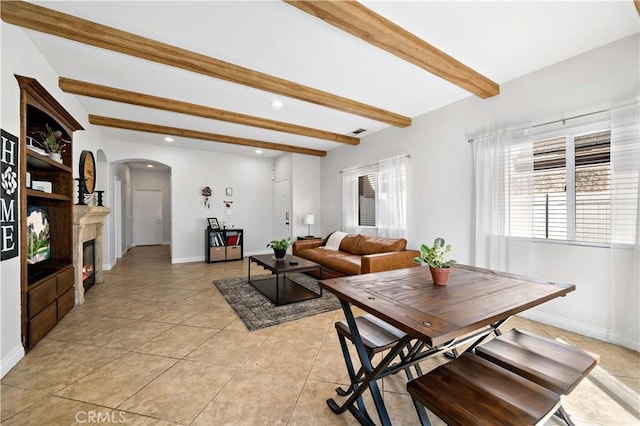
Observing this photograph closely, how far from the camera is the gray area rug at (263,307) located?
287cm

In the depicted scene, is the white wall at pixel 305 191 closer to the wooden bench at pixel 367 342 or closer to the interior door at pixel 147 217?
the wooden bench at pixel 367 342

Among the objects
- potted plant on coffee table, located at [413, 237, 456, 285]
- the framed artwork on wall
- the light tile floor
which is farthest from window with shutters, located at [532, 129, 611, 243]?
the framed artwork on wall

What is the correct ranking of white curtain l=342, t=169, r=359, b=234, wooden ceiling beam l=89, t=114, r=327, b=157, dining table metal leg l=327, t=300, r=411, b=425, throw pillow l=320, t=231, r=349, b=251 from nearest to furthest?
dining table metal leg l=327, t=300, r=411, b=425, wooden ceiling beam l=89, t=114, r=327, b=157, throw pillow l=320, t=231, r=349, b=251, white curtain l=342, t=169, r=359, b=234

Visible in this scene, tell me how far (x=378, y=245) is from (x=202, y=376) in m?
3.20

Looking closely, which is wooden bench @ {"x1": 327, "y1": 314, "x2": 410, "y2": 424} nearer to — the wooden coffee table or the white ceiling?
the wooden coffee table

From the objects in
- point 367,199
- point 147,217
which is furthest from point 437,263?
point 147,217

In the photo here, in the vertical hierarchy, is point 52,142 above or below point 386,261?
above

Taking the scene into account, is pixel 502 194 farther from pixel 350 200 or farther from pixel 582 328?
pixel 350 200

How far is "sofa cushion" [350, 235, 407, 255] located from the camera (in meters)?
→ 4.16

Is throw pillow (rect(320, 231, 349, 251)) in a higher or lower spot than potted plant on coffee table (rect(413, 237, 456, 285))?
lower

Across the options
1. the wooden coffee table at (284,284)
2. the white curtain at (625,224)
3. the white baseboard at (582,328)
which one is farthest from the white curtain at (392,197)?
the white curtain at (625,224)

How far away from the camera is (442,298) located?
137 centimetres

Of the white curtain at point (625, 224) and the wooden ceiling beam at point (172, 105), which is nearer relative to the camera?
the white curtain at point (625, 224)

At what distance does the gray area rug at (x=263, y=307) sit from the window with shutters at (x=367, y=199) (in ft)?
6.38
